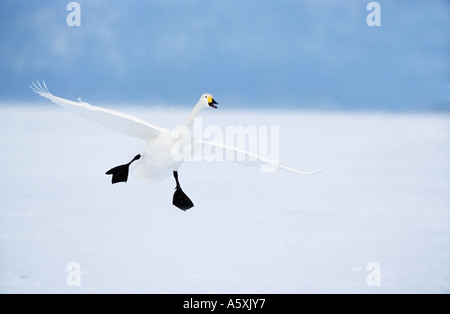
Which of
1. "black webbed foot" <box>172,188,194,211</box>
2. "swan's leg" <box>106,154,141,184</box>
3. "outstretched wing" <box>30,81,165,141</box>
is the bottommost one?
"black webbed foot" <box>172,188,194,211</box>

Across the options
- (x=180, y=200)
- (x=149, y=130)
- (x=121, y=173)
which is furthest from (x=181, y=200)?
(x=149, y=130)

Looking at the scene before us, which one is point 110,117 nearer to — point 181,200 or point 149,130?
point 149,130

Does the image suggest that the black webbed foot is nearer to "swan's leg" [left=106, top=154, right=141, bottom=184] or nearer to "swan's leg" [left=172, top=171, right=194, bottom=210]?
"swan's leg" [left=172, top=171, right=194, bottom=210]

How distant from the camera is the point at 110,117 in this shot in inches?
97.6

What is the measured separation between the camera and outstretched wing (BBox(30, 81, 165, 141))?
244cm


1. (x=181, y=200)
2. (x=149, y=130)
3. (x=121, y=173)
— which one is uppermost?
(x=149, y=130)

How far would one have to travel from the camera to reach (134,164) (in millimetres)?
2779

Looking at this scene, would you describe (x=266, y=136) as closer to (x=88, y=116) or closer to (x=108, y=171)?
(x=108, y=171)

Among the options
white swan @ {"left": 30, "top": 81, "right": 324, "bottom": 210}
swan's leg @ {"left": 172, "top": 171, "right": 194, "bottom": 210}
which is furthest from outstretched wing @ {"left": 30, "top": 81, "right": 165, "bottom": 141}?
swan's leg @ {"left": 172, "top": 171, "right": 194, "bottom": 210}

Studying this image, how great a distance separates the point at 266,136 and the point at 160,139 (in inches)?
51.5

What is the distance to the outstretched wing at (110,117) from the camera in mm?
2439

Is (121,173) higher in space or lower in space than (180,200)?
higher

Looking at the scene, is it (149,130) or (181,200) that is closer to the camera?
(149,130)
